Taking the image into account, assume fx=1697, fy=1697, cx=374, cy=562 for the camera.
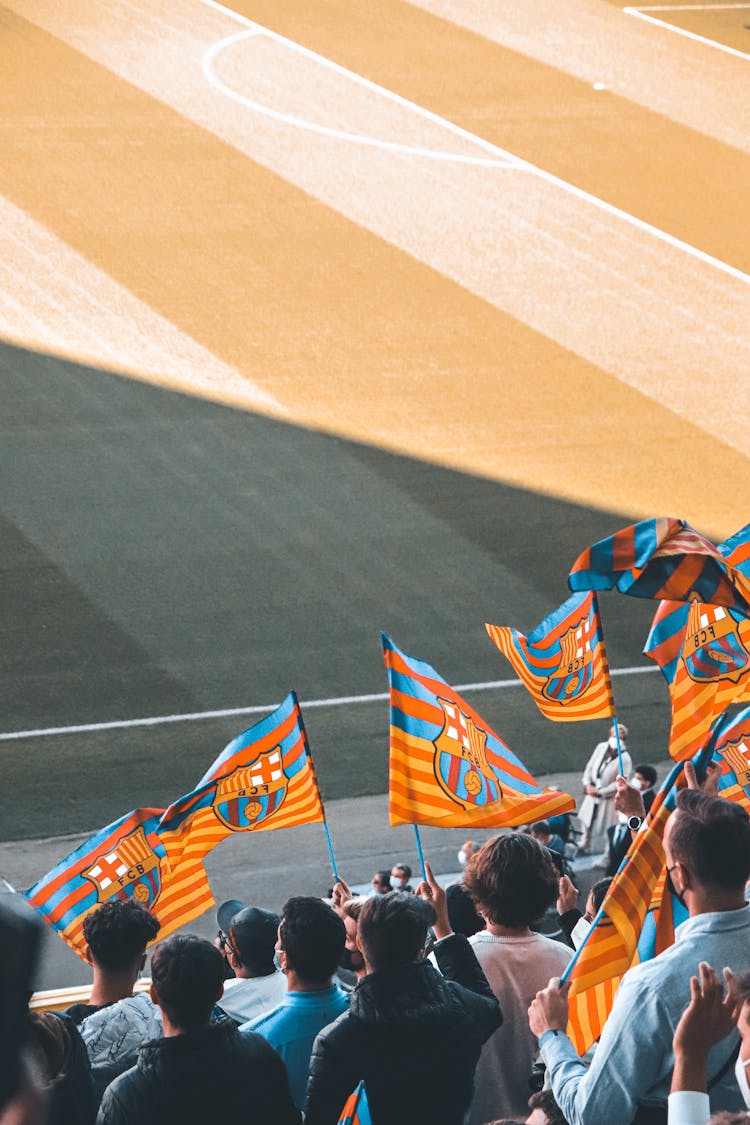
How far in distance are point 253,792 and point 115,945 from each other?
283 cm

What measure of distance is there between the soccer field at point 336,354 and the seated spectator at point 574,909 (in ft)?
30.1

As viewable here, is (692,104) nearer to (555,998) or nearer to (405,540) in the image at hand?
(405,540)

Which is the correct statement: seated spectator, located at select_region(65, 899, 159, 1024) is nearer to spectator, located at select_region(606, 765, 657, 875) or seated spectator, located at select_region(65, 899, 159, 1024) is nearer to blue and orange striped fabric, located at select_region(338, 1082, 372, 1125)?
blue and orange striped fabric, located at select_region(338, 1082, 372, 1125)

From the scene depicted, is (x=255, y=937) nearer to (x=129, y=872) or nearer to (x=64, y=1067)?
(x=64, y=1067)

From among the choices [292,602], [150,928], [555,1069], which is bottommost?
[292,602]

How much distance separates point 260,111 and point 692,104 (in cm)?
1047

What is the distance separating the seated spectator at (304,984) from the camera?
590cm

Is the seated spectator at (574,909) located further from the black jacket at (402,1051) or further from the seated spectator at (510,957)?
the black jacket at (402,1051)

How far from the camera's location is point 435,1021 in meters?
5.43

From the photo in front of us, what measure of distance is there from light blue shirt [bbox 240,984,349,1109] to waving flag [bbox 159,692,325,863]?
3064 millimetres

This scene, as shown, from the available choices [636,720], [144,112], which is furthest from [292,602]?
[144,112]

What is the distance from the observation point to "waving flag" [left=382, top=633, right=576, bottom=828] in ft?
28.1

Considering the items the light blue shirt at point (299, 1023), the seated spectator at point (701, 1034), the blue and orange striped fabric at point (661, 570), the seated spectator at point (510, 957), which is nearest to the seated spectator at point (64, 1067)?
the light blue shirt at point (299, 1023)

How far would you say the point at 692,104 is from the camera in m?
40.5
